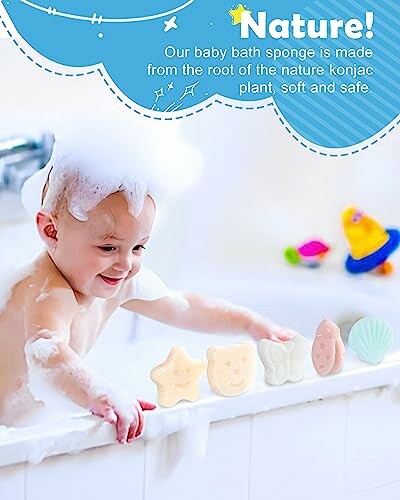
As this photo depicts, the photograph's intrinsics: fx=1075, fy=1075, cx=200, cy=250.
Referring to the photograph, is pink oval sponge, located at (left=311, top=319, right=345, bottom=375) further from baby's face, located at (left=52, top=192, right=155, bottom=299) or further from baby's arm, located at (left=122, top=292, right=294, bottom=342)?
baby's face, located at (left=52, top=192, right=155, bottom=299)

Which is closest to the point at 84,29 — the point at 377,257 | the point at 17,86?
the point at 17,86

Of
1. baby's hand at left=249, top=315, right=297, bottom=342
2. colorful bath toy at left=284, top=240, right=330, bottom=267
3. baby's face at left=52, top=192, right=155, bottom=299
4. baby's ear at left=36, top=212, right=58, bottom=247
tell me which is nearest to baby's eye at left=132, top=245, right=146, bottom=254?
baby's face at left=52, top=192, right=155, bottom=299

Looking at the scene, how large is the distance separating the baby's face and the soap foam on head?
0.01 m

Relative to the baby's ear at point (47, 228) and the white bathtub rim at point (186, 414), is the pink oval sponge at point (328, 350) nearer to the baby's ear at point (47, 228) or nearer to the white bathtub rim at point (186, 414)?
the white bathtub rim at point (186, 414)

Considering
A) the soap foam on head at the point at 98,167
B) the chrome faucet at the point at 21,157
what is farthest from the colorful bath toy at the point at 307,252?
the chrome faucet at the point at 21,157

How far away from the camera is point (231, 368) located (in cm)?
134

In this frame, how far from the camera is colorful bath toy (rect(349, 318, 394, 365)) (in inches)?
56.8

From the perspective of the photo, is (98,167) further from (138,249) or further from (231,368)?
(231,368)

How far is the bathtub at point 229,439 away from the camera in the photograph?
1.21 m

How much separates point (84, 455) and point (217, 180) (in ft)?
1.29

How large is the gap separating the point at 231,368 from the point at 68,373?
216 millimetres

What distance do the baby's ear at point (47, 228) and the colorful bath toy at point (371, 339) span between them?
0.45 meters

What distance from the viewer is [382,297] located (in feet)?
5.24

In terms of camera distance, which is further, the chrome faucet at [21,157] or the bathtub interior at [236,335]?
the bathtub interior at [236,335]
